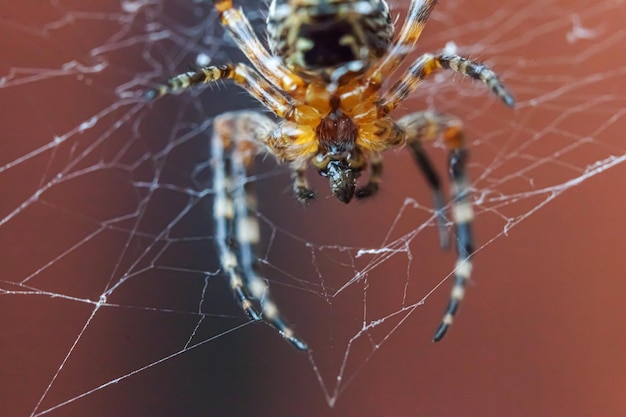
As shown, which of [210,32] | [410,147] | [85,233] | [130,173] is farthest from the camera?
[210,32]

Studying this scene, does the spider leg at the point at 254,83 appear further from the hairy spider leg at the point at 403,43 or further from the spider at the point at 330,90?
the hairy spider leg at the point at 403,43

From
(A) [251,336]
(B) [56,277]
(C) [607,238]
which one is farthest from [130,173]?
(C) [607,238]

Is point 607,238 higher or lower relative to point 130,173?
lower

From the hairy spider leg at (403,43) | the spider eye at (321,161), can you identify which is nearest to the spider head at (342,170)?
the spider eye at (321,161)

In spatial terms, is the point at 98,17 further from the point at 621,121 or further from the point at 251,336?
the point at 621,121

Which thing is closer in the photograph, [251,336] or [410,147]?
[410,147]

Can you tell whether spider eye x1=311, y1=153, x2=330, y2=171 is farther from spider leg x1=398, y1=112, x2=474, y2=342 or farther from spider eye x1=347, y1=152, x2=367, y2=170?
spider leg x1=398, y1=112, x2=474, y2=342

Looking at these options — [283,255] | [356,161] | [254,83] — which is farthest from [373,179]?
[283,255]
